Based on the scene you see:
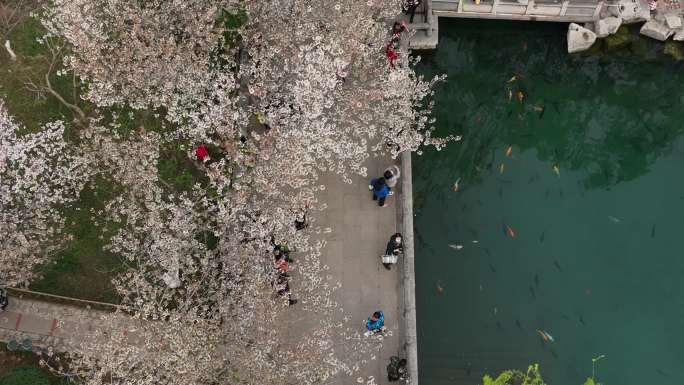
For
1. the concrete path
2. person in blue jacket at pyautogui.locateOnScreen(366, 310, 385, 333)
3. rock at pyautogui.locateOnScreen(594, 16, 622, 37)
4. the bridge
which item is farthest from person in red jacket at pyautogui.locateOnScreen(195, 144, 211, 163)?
rock at pyautogui.locateOnScreen(594, 16, 622, 37)

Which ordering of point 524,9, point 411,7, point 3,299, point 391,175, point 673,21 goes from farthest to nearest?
point 524,9 < point 673,21 < point 411,7 < point 3,299 < point 391,175

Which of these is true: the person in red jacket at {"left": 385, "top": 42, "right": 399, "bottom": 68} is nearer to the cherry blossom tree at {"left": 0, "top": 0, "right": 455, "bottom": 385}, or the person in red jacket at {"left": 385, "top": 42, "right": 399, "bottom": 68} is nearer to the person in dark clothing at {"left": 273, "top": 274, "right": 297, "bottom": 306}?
the cherry blossom tree at {"left": 0, "top": 0, "right": 455, "bottom": 385}

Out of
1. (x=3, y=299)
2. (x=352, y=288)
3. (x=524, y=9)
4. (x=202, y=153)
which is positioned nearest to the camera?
(x=3, y=299)

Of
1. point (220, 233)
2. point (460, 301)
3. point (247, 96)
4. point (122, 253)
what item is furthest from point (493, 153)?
point (122, 253)

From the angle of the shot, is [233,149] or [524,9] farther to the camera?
[524,9]

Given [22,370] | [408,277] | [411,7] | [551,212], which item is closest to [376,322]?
[408,277]

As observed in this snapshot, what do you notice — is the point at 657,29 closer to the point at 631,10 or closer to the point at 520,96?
the point at 631,10

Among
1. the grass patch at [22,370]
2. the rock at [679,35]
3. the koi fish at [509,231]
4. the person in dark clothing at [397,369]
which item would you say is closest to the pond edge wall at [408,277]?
the person in dark clothing at [397,369]

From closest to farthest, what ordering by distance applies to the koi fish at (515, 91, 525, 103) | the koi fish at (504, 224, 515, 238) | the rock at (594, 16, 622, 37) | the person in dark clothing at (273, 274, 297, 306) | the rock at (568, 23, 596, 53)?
1. the person in dark clothing at (273, 274, 297, 306)
2. the koi fish at (504, 224, 515, 238)
3. the rock at (594, 16, 622, 37)
4. the rock at (568, 23, 596, 53)
5. the koi fish at (515, 91, 525, 103)
